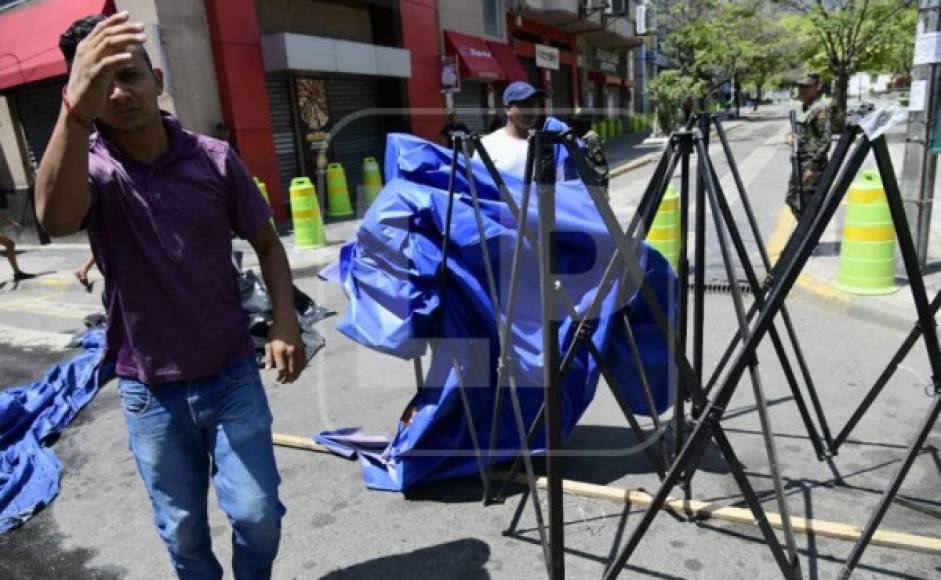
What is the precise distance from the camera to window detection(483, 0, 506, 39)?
21.0 metres

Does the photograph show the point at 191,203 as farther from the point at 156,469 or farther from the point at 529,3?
the point at 529,3

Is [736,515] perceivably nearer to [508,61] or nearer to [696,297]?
[696,297]

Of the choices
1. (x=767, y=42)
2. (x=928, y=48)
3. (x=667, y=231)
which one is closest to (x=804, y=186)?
(x=667, y=231)

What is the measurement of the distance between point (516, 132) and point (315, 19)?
11.3 meters

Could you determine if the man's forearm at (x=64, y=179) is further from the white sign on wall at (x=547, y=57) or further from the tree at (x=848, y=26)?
the white sign on wall at (x=547, y=57)

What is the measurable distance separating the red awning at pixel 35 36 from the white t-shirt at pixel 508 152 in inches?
353

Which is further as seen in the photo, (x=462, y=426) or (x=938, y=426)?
(x=938, y=426)

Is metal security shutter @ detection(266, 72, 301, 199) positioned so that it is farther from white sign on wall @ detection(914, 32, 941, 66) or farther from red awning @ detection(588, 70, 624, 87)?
red awning @ detection(588, 70, 624, 87)

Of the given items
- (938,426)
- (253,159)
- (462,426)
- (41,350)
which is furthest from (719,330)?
(253,159)

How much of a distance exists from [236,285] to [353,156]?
13.6 meters

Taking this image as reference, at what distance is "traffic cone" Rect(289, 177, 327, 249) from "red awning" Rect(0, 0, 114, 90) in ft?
14.0

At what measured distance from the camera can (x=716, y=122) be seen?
2707mm

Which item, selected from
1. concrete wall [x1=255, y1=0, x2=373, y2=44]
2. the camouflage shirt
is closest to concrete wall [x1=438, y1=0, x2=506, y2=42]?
concrete wall [x1=255, y1=0, x2=373, y2=44]

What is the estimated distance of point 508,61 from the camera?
69.6ft
